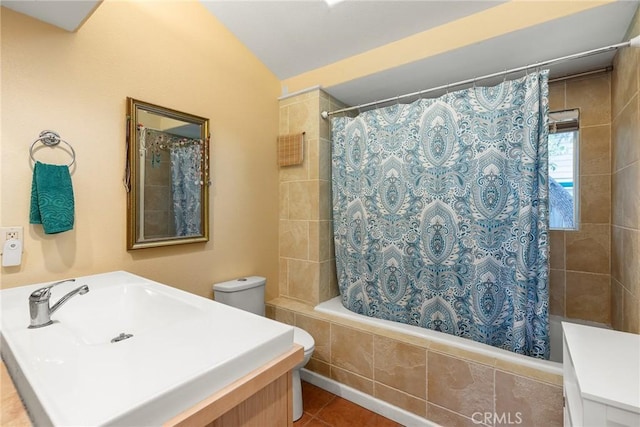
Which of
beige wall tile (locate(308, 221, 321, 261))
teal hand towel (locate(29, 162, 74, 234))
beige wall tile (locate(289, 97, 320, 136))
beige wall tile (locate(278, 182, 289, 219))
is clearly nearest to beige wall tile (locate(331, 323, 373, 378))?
beige wall tile (locate(308, 221, 321, 261))

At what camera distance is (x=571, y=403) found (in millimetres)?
927

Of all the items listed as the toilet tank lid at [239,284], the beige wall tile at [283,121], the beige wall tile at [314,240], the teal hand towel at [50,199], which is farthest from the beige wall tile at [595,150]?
the teal hand towel at [50,199]

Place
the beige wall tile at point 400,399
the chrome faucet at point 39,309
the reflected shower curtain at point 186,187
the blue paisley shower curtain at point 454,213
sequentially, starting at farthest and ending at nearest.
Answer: the reflected shower curtain at point 186,187, the beige wall tile at point 400,399, the blue paisley shower curtain at point 454,213, the chrome faucet at point 39,309

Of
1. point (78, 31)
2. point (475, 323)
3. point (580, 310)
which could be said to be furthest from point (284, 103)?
point (580, 310)

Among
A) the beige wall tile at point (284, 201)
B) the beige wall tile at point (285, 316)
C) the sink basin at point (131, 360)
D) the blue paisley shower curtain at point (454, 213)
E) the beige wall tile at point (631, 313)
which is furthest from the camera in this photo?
the beige wall tile at point (284, 201)

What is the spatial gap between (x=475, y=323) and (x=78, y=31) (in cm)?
256

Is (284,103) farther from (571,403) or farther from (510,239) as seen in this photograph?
(571,403)

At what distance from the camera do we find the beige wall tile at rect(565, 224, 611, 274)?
1.83 m

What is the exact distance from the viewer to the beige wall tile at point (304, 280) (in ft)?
7.23

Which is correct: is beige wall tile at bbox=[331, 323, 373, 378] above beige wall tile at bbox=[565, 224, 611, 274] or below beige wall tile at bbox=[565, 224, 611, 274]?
below

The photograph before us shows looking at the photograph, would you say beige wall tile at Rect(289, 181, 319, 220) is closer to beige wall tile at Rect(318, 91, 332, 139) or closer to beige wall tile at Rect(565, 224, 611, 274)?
beige wall tile at Rect(318, 91, 332, 139)

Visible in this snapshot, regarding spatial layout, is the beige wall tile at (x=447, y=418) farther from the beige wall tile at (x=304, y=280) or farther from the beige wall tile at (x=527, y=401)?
the beige wall tile at (x=304, y=280)

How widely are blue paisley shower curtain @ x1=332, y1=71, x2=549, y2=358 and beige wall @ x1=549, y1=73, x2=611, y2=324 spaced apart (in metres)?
0.70

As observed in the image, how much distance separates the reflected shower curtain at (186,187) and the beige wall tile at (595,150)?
8.31 feet
